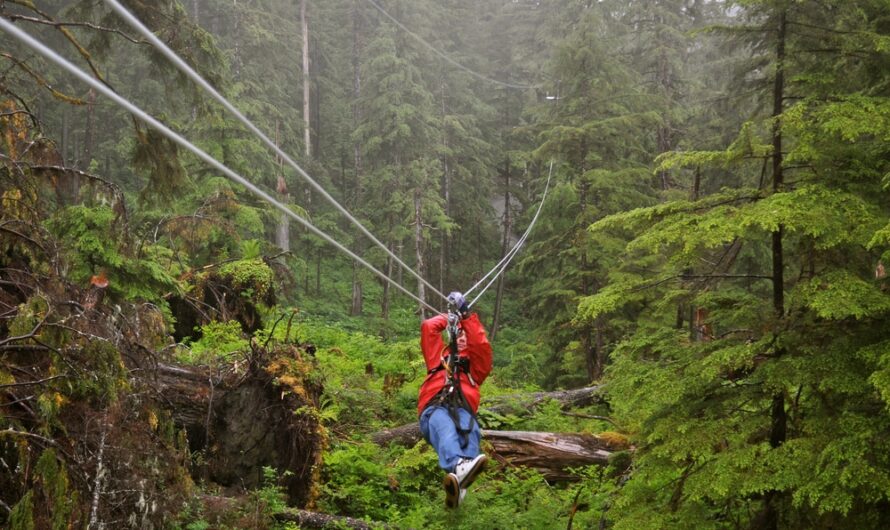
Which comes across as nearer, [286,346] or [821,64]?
[821,64]

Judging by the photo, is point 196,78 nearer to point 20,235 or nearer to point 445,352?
point 20,235

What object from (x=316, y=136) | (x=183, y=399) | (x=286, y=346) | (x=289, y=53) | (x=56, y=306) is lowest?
(x=183, y=399)

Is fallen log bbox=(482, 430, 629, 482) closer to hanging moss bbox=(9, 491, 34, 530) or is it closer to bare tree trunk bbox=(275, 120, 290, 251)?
hanging moss bbox=(9, 491, 34, 530)

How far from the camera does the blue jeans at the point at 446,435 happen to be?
5.82m

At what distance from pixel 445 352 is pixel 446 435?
869mm

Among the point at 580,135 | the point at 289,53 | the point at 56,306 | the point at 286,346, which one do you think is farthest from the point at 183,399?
the point at 289,53

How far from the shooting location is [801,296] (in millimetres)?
4117

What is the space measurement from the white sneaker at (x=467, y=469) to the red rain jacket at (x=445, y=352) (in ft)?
2.41

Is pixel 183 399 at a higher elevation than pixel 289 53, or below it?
below

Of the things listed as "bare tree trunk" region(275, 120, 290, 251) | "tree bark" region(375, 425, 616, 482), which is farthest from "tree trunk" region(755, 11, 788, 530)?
"bare tree trunk" region(275, 120, 290, 251)

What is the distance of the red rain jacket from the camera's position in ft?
20.9

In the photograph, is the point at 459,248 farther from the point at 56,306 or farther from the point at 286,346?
the point at 56,306

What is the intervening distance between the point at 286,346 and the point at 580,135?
11.1m

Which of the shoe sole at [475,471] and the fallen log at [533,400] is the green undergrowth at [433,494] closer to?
the shoe sole at [475,471]
